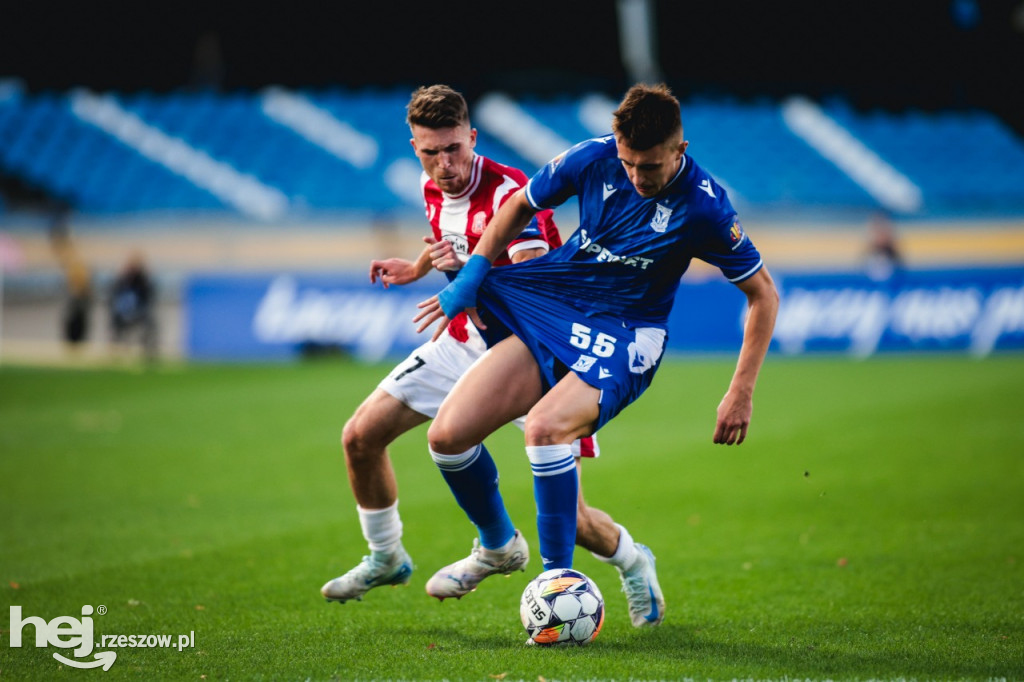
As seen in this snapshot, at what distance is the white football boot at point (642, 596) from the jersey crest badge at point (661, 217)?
58.0 inches

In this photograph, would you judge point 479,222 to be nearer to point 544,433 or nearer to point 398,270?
point 398,270

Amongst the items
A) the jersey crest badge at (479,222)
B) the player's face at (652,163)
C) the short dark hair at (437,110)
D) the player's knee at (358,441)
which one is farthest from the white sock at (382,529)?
the player's face at (652,163)

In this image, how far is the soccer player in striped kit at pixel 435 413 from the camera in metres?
5.11

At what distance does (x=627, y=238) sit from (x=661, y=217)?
6.8 inches

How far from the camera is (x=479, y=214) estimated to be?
531 centimetres

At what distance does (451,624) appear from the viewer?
16.8 feet

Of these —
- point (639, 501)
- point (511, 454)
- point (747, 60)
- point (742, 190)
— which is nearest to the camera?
point (639, 501)

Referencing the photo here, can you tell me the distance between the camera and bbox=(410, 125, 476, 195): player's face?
5129mm

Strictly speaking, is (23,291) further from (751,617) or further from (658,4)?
(751,617)

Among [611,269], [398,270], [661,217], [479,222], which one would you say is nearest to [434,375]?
[398,270]

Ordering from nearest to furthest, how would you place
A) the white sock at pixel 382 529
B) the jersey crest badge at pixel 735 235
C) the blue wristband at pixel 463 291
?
the jersey crest badge at pixel 735 235 < the blue wristband at pixel 463 291 < the white sock at pixel 382 529

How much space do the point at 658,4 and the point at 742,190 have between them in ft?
25.0

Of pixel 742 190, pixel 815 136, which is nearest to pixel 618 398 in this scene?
pixel 742 190

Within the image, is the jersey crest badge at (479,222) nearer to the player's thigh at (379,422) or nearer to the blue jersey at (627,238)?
the blue jersey at (627,238)
